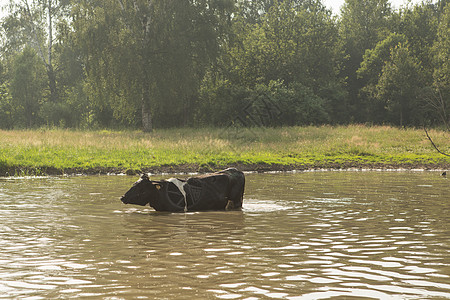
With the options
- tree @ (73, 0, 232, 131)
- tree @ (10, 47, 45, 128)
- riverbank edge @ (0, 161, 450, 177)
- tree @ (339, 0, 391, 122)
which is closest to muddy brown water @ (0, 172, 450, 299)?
riverbank edge @ (0, 161, 450, 177)

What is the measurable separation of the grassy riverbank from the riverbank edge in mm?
41

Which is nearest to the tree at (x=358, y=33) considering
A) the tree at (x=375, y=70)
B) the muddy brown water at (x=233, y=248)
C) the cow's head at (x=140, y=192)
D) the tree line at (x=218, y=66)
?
the tree line at (x=218, y=66)

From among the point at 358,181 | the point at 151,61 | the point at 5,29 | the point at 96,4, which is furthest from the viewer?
the point at 5,29

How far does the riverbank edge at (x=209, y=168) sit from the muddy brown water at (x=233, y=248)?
7108mm

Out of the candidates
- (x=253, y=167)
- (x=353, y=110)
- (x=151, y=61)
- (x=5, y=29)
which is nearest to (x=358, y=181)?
(x=253, y=167)

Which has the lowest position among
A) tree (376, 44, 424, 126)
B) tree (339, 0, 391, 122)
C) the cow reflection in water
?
the cow reflection in water

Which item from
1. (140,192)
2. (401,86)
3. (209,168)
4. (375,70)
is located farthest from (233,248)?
(375,70)

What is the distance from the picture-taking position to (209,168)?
75.4ft

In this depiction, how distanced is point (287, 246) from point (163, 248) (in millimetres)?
1914

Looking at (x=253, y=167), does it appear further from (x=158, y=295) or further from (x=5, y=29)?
(x=5, y=29)

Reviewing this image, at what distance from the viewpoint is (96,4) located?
4375 centimetres

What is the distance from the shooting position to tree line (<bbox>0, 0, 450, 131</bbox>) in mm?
40688

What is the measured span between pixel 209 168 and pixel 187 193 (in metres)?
10.8

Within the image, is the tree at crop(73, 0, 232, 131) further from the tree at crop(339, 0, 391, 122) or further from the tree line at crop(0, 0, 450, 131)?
the tree at crop(339, 0, 391, 122)
